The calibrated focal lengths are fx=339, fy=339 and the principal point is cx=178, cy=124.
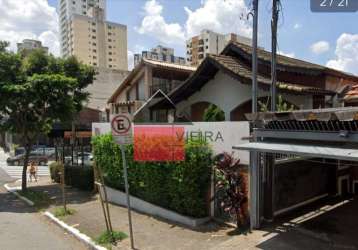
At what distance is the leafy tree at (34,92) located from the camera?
15216mm

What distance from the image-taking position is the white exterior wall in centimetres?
1293

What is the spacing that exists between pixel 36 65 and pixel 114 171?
797 cm

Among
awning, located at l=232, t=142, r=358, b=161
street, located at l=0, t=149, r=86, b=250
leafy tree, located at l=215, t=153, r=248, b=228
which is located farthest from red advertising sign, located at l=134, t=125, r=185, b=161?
street, located at l=0, t=149, r=86, b=250

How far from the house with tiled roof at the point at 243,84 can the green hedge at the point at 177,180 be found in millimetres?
4750

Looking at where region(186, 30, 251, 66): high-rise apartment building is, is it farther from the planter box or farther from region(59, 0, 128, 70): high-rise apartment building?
the planter box

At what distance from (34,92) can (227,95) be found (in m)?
8.62

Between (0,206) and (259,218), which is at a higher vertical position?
(259,218)

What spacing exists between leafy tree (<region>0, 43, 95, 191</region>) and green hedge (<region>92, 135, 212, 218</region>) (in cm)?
569

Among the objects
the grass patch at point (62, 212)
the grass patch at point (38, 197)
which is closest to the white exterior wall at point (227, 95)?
the grass patch at point (62, 212)

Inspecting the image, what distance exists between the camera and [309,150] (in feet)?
20.1

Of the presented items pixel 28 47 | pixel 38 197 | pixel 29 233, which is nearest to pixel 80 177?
pixel 38 197

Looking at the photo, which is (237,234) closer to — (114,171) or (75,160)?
(114,171)

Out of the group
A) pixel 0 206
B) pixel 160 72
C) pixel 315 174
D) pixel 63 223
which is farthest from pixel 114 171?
pixel 160 72

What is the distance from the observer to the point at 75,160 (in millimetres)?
19562
